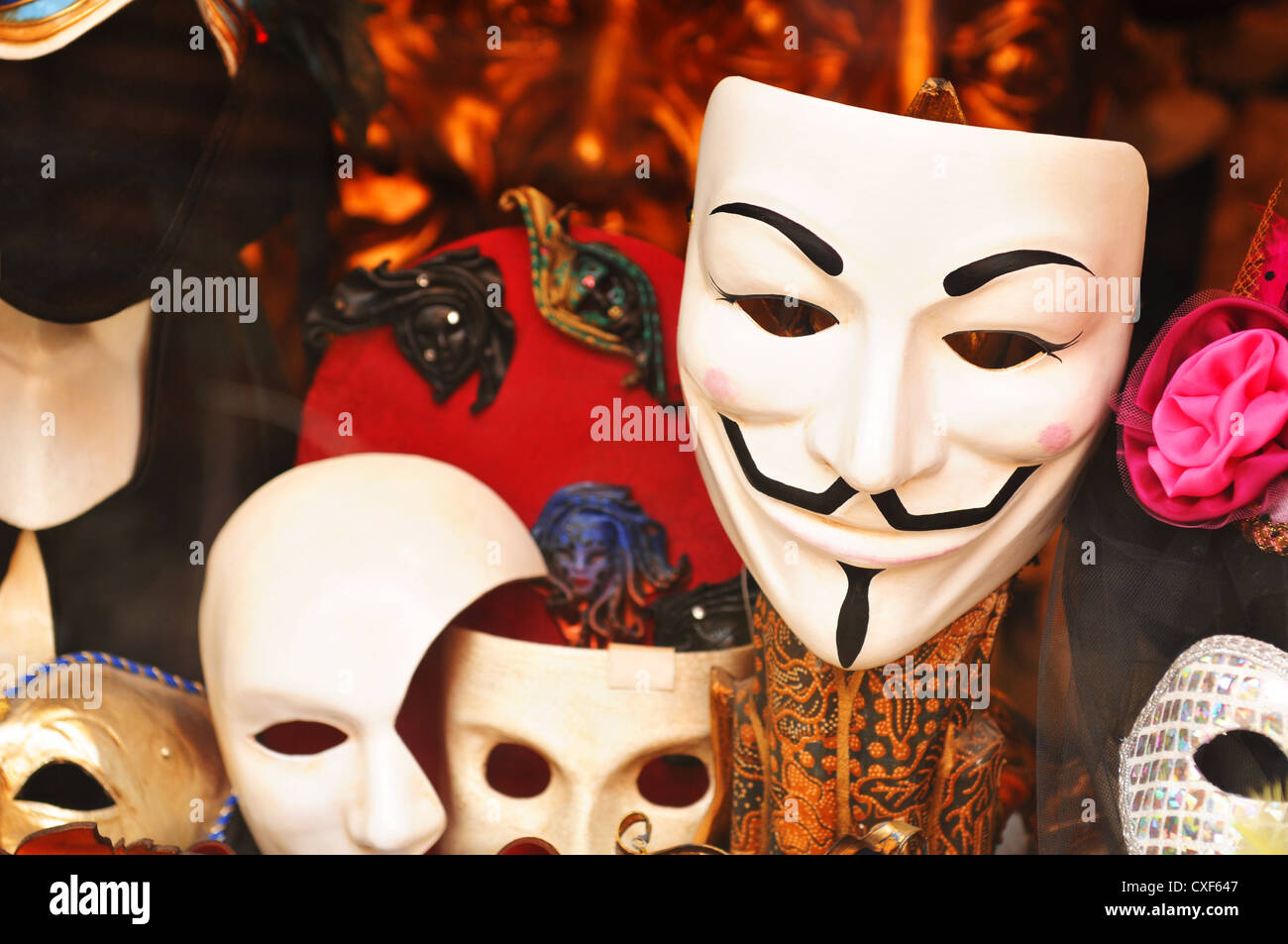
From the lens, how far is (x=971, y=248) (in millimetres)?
986

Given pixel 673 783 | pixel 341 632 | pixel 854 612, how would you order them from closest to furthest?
pixel 854 612 → pixel 341 632 → pixel 673 783

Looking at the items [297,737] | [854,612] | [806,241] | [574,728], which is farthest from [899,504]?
[297,737]

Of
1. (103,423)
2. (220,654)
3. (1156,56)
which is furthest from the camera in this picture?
(103,423)

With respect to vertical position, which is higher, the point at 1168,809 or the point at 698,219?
the point at 698,219

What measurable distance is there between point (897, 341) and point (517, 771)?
0.64 meters

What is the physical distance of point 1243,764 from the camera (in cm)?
96

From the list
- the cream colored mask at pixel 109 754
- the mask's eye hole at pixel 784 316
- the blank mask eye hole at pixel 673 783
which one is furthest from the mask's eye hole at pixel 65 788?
the mask's eye hole at pixel 784 316

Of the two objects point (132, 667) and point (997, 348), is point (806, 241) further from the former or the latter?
point (132, 667)

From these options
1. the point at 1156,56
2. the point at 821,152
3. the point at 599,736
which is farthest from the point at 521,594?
the point at 1156,56

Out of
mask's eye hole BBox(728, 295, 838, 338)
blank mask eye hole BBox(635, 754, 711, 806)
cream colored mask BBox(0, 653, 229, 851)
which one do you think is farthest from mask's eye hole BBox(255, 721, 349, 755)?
mask's eye hole BBox(728, 295, 838, 338)

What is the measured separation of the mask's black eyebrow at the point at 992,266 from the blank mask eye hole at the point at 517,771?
0.67m
